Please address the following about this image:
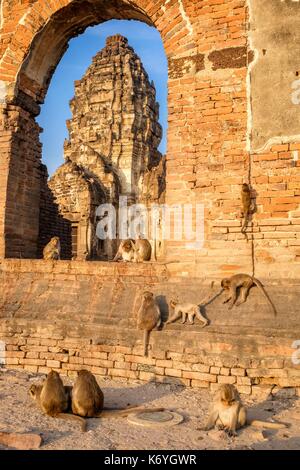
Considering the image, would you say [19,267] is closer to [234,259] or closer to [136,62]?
[234,259]

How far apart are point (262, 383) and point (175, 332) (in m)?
1.27

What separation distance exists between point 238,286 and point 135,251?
3.01m

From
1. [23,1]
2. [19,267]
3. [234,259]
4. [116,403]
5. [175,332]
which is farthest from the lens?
[23,1]

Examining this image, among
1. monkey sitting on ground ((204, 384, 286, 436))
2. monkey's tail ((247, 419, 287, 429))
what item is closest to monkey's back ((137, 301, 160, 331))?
monkey sitting on ground ((204, 384, 286, 436))

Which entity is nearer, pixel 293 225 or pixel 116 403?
pixel 116 403

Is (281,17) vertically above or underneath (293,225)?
above

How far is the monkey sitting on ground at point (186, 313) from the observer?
18.1 ft

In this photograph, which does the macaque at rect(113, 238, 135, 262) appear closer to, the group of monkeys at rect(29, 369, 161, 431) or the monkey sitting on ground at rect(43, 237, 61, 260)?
the monkey sitting on ground at rect(43, 237, 61, 260)

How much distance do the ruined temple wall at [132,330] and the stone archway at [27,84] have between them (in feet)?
4.08

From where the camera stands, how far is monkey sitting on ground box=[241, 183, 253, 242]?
580 centimetres

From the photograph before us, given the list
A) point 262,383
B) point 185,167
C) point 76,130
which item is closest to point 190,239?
point 185,167

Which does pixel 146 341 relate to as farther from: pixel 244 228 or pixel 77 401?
pixel 244 228

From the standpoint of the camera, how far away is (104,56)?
26.3m

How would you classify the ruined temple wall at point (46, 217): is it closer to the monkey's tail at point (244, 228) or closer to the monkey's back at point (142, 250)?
the monkey's back at point (142, 250)
